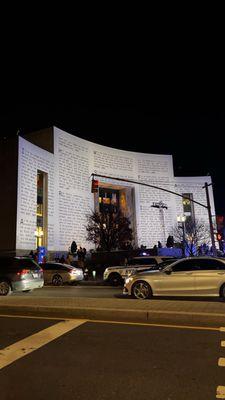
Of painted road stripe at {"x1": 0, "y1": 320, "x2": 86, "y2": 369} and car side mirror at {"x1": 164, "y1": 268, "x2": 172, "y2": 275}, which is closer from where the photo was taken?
painted road stripe at {"x1": 0, "y1": 320, "x2": 86, "y2": 369}

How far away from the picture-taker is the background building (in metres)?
51.1

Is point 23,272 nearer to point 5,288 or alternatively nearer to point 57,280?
point 5,288

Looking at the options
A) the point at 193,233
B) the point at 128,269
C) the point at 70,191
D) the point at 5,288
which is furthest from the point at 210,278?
the point at 193,233

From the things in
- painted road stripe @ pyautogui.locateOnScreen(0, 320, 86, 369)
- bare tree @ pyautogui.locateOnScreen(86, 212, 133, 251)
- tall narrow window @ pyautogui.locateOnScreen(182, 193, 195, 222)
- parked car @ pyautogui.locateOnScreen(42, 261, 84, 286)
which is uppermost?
tall narrow window @ pyautogui.locateOnScreen(182, 193, 195, 222)

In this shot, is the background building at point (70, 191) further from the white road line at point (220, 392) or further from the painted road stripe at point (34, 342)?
the white road line at point (220, 392)

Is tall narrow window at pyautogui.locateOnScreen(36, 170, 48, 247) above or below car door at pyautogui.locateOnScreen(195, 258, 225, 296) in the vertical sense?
above

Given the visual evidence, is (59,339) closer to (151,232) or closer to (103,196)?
(151,232)

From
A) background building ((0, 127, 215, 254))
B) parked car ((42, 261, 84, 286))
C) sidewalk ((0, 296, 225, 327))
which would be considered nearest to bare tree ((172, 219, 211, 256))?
background building ((0, 127, 215, 254))

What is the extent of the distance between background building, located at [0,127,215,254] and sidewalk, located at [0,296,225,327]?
117 feet

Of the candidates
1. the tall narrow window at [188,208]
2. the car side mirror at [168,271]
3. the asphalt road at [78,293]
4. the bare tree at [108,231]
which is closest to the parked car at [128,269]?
the asphalt road at [78,293]

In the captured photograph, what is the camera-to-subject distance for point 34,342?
23.1 feet

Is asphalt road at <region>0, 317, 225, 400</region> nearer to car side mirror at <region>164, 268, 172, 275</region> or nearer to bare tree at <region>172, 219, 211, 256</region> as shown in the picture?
car side mirror at <region>164, 268, 172, 275</region>

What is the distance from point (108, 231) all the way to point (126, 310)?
47242 millimetres

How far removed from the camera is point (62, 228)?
191 ft
